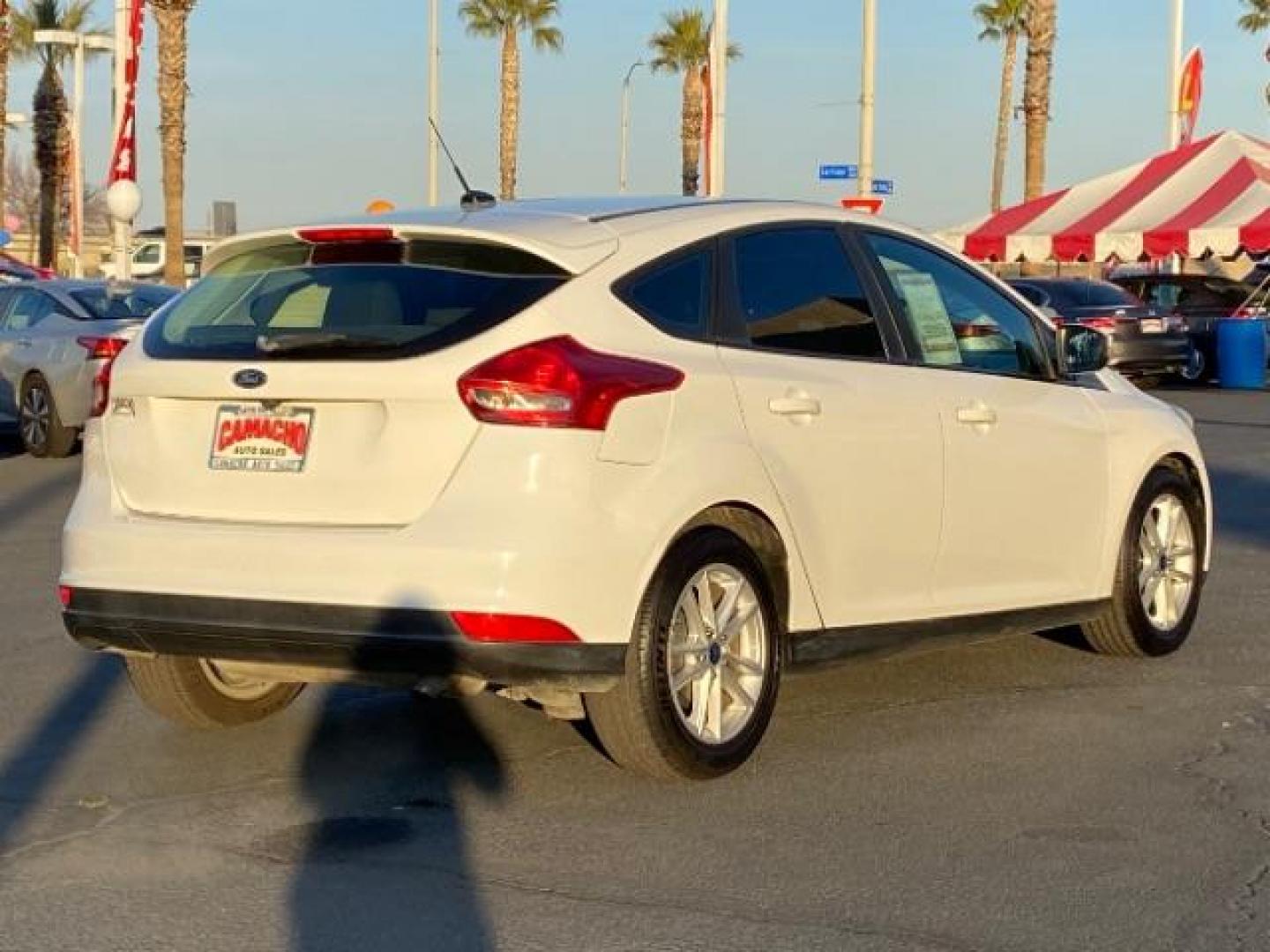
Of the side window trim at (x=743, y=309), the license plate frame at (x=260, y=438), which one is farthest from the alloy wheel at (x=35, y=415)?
the license plate frame at (x=260, y=438)

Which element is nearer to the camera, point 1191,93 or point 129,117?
point 129,117

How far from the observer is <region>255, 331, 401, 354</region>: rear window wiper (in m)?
5.32

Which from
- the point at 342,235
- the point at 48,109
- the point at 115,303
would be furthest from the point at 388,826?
the point at 48,109

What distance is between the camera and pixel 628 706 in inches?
212

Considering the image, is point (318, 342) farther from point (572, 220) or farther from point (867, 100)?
point (867, 100)

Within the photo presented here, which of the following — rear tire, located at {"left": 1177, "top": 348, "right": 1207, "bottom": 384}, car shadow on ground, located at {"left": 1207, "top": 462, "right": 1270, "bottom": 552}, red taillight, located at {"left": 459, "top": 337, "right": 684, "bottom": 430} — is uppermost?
red taillight, located at {"left": 459, "top": 337, "right": 684, "bottom": 430}

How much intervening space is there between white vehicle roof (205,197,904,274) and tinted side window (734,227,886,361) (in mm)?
86

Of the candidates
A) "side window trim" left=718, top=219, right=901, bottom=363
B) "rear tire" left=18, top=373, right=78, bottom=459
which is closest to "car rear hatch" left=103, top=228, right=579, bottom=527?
"side window trim" left=718, top=219, right=901, bottom=363

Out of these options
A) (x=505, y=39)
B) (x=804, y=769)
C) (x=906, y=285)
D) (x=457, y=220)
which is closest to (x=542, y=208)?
(x=457, y=220)

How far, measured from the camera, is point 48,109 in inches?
2240

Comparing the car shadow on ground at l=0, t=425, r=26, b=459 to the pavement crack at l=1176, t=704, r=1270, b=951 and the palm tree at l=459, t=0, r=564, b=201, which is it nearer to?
the pavement crack at l=1176, t=704, r=1270, b=951

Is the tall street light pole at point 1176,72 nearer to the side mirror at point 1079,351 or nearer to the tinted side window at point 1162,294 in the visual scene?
the tinted side window at point 1162,294

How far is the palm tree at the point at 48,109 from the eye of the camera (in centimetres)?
5553

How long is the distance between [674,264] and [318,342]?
3.56 ft
